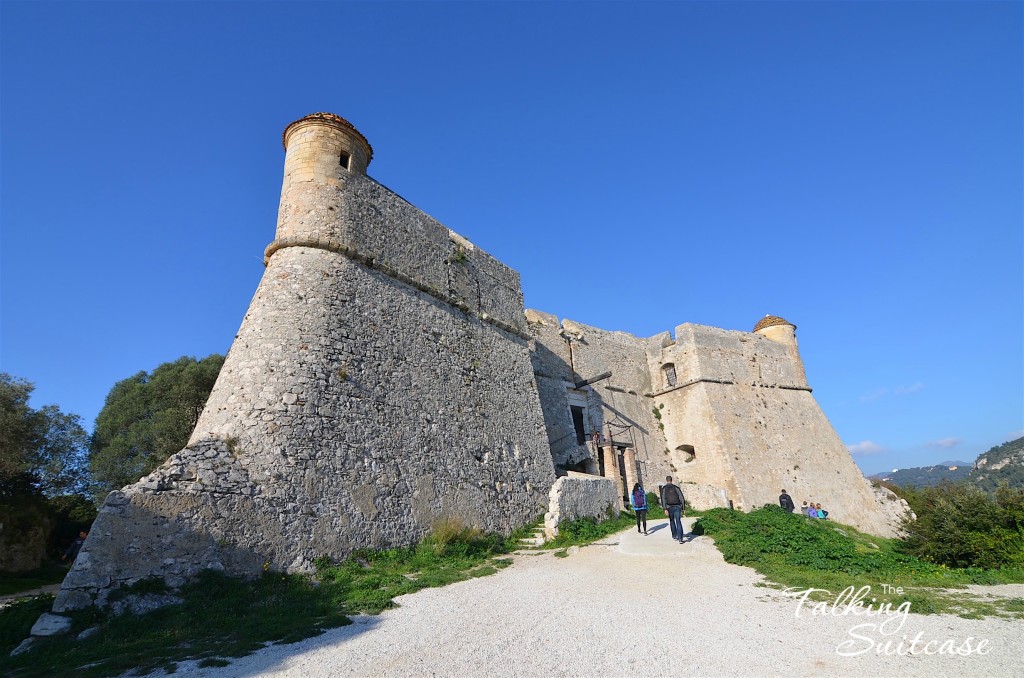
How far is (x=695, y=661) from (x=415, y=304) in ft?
33.1

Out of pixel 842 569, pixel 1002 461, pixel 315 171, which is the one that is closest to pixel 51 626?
pixel 315 171

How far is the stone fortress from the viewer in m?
7.41

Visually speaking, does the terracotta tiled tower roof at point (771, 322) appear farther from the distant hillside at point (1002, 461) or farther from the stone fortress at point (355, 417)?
the distant hillside at point (1002, 461)

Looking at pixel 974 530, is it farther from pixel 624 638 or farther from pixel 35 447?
pixel 35 447

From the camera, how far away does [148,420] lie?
72.1ft

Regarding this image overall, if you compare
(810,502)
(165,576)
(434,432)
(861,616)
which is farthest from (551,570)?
(810,502)

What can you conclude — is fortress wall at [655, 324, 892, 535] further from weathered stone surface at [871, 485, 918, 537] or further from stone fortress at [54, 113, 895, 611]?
stone fortress at [54, 113, 895, 611]

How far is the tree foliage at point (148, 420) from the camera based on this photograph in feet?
66.7

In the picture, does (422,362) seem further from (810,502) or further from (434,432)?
(810,502)

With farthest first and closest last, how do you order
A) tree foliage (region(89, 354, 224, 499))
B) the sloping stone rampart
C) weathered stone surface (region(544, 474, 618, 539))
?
tree foliage (region(89, 354, 224, 499))
weathered stone surface (region(544, 474, 618, 539))
the sloping stone rampart

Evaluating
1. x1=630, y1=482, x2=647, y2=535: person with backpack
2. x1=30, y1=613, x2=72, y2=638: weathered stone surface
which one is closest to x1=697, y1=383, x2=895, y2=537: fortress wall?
x1=630, y1=482, x2=647, y2=535: person with backpack

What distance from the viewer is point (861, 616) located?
5531mm

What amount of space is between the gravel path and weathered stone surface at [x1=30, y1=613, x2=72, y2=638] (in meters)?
2.49

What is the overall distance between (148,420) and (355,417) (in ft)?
57.0
